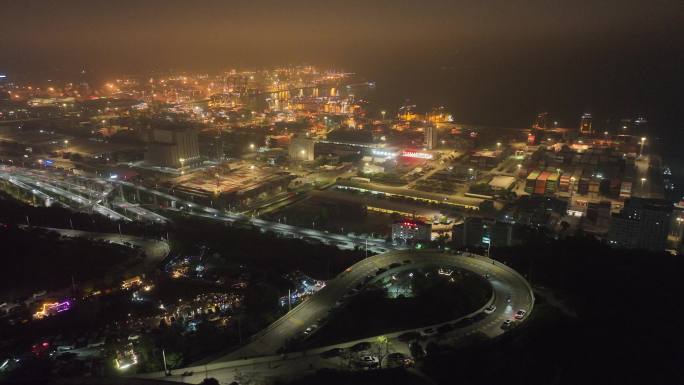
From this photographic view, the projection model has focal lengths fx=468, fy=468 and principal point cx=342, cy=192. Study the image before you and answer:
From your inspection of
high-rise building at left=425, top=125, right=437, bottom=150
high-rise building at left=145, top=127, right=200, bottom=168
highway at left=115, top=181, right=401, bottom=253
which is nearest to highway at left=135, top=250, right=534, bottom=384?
highway at left=115, top=181, right=401, bottom=253

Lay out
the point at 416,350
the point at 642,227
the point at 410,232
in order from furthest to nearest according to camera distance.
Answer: the point at 642,227 < the point at 410,232 < the point at 416,350

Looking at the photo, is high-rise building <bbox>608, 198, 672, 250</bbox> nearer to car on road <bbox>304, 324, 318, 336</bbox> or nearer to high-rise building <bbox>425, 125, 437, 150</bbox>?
car on road <bbox>304, 324, 318, 336</bbox>

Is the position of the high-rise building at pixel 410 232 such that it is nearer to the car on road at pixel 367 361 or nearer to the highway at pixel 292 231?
the highway at pixel 292 231

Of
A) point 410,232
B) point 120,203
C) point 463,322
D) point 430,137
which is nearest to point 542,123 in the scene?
point 430,137

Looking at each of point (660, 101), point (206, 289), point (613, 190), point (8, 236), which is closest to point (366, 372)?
point (206, 289)

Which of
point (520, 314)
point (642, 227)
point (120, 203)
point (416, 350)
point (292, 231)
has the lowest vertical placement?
point (292, 231)

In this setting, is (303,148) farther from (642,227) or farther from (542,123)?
(542,123)

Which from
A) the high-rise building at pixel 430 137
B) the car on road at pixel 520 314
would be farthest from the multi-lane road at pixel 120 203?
the high-rise building at pixel 430 137
